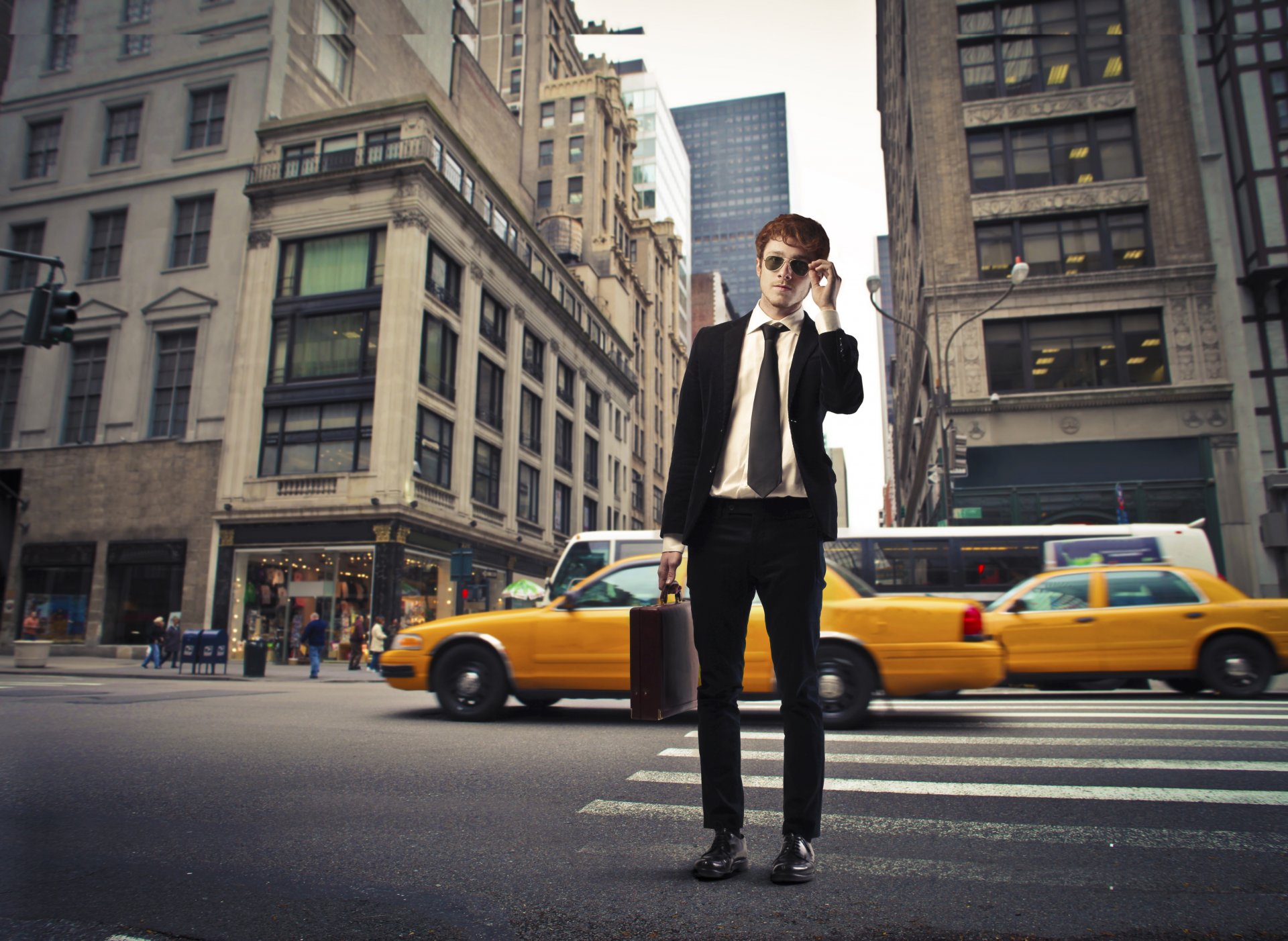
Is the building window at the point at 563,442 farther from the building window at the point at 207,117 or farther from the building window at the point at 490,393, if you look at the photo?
the building window at the point at 207,117

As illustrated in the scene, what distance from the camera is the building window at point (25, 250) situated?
98.0 ft

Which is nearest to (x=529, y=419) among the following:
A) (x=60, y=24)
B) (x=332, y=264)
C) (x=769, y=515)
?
(x=332, y=264)

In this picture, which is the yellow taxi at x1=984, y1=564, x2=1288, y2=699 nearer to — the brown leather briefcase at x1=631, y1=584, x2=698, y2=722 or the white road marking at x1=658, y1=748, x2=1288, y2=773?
the white road marking at x1=658, y1=748, x2=1288, y2=773

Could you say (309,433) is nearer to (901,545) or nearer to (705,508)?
(901,545)

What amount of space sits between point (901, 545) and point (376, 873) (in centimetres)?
1696

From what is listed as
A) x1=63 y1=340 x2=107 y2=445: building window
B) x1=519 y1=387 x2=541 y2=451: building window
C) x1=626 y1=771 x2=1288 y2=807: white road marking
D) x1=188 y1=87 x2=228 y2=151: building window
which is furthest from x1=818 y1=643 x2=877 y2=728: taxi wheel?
x1=188 y1=87 x2=228 y2=151: building window

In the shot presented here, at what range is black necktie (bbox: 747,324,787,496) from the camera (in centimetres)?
293

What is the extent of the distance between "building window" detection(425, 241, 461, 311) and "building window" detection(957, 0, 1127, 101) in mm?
20502

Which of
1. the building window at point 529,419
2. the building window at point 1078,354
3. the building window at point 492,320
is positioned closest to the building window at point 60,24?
the building window at point 492,320

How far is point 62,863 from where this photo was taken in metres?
2.99

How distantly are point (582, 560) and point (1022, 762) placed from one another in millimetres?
13051

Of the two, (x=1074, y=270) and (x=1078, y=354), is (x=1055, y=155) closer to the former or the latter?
(x=1074, y=270)

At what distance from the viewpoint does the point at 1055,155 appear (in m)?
29.6

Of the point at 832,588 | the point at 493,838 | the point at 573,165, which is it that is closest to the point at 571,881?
the point at 493,838
